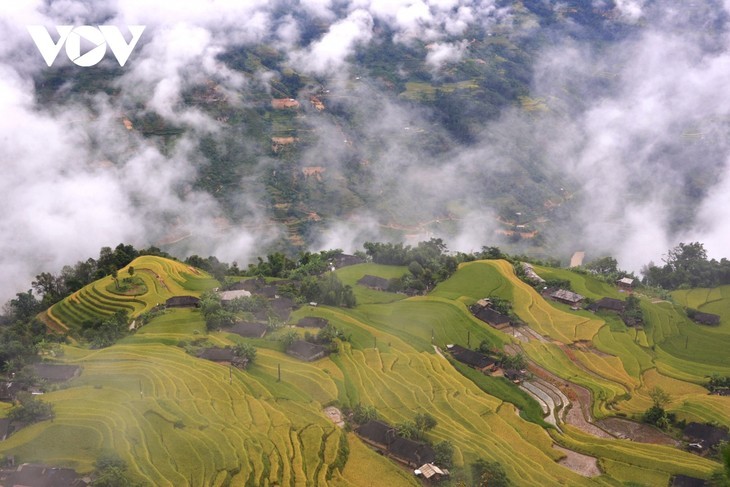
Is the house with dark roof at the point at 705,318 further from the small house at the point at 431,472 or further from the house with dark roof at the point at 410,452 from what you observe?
the small house at the point at 431,472

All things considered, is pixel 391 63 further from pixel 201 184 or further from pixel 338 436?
pixel 338 436

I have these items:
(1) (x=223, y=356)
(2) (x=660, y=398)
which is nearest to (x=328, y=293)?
(1) (x=223, y=356)

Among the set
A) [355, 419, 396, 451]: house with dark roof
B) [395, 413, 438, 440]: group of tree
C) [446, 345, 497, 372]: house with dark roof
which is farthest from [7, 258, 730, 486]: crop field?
[446, 345, 497, 372]: house with dark roof

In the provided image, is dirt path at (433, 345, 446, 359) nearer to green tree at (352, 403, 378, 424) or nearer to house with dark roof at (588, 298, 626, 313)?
green tree at (352, 403, 378, 424)

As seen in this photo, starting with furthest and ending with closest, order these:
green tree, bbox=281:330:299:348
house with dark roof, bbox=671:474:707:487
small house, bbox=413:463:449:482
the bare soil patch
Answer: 1. green tree, bbox=281:330:299:348
2. the bare soil patch
3. house with dark roof, bbox=671:474:707:487
4. small house, bbox=413:463:449:482

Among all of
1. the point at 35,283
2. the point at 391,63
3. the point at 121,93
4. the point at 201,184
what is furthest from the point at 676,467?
the point at 391,63
